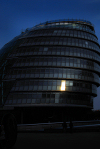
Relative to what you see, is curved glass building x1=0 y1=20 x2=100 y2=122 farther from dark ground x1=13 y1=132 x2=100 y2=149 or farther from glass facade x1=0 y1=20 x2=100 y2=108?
dark ground x1=13 y1=132 x2=100 y2=149

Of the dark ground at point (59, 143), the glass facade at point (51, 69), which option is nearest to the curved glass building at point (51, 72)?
the glass facade at point (51, 69)

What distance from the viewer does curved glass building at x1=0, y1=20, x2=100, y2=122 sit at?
170 feet

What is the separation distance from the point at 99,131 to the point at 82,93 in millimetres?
27026

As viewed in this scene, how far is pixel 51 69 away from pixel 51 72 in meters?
0.91

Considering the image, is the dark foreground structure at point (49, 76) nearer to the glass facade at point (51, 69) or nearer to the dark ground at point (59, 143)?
the glass facade at point (51, 69)

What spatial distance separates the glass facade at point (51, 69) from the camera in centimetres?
5194

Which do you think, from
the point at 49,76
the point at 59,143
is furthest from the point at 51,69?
the point at 59,143

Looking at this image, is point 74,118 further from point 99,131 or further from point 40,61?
point 99,131

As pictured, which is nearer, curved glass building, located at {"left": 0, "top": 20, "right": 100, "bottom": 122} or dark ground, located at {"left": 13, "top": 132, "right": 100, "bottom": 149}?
Result: dark ground, located at {"left": 13, "top": 132, "right": 100, "bottom": 149}

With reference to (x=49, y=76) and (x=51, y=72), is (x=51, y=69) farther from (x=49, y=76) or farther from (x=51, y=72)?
(x=49, y=76)

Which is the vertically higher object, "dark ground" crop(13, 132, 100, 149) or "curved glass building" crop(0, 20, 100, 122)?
"curved glass building" crop(0, 20, 100, 122)

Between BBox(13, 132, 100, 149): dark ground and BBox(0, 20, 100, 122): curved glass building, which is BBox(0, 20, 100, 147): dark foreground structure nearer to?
BBox(0, 20, 100, 122): curved glass building

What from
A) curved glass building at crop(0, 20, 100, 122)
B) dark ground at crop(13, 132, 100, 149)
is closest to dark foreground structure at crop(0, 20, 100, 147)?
curved glass building at crop(0, 20, 100, 122)

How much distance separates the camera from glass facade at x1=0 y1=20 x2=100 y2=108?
51.9m
